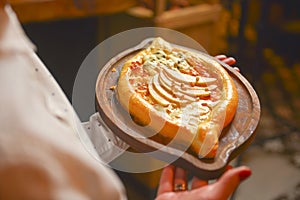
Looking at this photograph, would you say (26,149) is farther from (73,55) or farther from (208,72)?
(73,55)

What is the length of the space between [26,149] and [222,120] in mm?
536

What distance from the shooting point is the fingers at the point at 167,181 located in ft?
2.24

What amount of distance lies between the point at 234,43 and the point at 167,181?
2409 millimetres

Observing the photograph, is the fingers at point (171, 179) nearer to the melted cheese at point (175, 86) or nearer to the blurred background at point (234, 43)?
the melted cheese at point (175, 86)

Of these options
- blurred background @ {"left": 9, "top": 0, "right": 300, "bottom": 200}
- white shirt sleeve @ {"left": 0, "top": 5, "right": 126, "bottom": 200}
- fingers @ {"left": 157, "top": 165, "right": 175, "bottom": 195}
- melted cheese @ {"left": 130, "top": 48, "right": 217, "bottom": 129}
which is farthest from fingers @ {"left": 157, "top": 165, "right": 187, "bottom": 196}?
blurred background @ {"left": 9, "top": 0, "right": 300, "bottom": 200}

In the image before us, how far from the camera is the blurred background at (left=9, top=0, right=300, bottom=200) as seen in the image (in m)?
1.97

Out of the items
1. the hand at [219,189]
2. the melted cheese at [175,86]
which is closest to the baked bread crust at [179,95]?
the melted cheese at [175,86]

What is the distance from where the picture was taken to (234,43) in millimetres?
2988

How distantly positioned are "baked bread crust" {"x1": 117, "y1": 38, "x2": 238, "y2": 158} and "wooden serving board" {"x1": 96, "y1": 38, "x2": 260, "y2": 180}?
0.02m

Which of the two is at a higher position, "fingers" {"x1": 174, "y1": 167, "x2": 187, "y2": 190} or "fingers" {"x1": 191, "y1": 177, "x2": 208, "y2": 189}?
"fingers" {"x1": 191, "y1": 177, "x2": 208, "y2": 189}

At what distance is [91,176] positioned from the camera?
39cm

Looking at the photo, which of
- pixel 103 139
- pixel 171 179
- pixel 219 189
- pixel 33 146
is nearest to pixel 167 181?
pixel 171 179

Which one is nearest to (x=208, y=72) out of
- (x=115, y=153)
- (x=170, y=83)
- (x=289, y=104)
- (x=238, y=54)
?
(x=170, y=83)

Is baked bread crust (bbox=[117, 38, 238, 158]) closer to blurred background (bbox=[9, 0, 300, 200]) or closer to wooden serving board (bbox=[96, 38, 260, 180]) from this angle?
wooden serving board (bbox=[96, 38, 260, 180])
